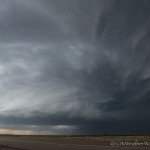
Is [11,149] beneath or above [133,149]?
above

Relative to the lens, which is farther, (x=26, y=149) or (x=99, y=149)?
(x=26, y=149)

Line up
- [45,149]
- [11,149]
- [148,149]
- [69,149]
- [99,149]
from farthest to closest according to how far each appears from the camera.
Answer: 1. [11,149]
2. [45,149]
3. [69,149]
4. [99,149]
5. [148,149]

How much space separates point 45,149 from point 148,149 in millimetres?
20659

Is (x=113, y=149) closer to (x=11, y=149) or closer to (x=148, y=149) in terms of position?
(x=148, y=149)

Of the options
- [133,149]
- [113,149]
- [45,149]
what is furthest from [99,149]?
[45,149]

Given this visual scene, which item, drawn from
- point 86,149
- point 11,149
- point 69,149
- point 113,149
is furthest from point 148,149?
point 11,149

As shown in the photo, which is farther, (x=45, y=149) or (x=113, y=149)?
(x=45, y=149)

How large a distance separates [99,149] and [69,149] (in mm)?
6738

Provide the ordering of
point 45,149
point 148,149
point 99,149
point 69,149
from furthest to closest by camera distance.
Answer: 1. point 45,149
2. point 69,149
3. point 99,149
4. point 148,149

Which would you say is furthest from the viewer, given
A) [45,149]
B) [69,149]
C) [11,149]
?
[11,149]

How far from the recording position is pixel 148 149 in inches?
1833

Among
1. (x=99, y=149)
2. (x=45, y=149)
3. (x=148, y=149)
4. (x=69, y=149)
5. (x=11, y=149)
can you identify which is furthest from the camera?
(x=11, y=149)

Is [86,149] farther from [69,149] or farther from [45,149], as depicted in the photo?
[45,149]

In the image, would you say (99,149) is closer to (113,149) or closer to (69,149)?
(113,149)
